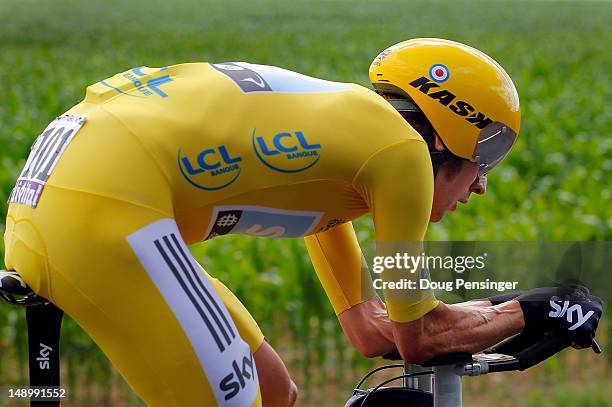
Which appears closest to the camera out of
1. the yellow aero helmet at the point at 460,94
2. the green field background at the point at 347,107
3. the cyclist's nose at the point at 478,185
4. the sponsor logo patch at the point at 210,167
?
the sponsor logo patch at the point at 210,167

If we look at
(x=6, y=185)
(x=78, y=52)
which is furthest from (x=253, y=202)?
(x=78, y=52)

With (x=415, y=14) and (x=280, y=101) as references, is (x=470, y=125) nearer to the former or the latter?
(x=280, y=101)

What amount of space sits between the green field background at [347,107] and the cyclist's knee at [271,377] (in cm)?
80

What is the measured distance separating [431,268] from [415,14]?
4003 centimetres

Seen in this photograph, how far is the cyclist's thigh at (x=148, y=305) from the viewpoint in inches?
108

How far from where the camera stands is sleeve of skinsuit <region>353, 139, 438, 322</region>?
9.69ft

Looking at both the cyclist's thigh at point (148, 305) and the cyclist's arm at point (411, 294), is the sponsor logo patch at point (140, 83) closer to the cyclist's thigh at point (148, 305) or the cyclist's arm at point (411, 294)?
the cyclist's thigh at point (148, 305)

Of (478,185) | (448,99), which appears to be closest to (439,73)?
(448,99)

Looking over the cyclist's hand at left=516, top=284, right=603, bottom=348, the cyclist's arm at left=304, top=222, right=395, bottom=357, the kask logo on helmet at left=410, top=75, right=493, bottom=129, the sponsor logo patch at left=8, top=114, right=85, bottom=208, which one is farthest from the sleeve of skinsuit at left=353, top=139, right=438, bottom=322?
the sponsor logo patch at left=8, top=114, right=85, bottom=208

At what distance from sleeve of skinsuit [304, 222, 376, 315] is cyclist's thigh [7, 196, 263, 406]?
29.0 inches

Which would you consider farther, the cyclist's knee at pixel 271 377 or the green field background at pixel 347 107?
the green field background at pixel 347 107

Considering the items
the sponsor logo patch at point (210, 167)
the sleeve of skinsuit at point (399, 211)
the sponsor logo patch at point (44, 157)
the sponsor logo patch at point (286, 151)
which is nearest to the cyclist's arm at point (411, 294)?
the sleeve of skinsuit at point (399, 211)

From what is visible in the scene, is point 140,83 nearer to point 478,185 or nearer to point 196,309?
point 196,309

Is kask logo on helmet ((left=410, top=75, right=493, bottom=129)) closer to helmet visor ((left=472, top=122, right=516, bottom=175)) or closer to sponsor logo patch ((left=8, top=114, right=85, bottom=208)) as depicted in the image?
helmet visor ((left=472, top=122, right=516, bottom=175))
